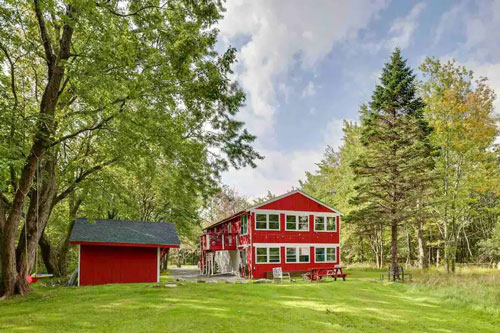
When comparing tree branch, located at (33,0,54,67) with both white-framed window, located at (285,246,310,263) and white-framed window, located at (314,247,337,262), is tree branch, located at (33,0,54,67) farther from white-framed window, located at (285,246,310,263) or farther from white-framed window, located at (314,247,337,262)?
white-framed window, located at (314,247,337,262)

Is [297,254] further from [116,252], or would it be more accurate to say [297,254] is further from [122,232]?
[116,252]

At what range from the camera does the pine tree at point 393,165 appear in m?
21.6

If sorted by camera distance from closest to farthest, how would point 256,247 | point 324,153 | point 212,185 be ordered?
point 212,185, point 256,247, point 324,153

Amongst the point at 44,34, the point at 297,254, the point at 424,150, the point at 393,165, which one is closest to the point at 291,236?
the point at 297,254

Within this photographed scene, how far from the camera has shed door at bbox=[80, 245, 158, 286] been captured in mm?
18703

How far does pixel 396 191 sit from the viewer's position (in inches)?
875

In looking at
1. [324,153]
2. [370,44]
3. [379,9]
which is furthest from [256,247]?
[324,153]

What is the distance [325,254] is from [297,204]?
467cm

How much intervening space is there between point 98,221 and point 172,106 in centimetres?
1330

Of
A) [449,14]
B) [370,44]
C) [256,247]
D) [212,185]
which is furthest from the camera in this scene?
[256,247]

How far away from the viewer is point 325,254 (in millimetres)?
26859

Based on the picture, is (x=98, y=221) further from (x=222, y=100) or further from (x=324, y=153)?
(x=324, y=153)

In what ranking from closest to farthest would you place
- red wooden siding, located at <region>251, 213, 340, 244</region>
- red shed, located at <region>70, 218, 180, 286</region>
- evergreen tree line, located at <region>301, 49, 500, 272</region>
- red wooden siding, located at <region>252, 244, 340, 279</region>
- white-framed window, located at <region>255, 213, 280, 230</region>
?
red shed, located at <region>70, 218, 180, 286</region> < evergreen tree line, located at <region>301, 49, 500, 272</region> < red wooden siding, located at <region>252, 244, 340, 279</region> < red wooden siding, located at <region>251, 213, 340, 244</region> < white-framed window, located at <region>255, 213, 280, 230</region>

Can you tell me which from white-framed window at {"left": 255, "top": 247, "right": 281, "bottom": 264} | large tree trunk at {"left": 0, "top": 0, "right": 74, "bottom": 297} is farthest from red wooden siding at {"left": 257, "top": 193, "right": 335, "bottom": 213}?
large tree trunk at {"left": 0, "top": 0, "right": 74, "bottom": 297}
